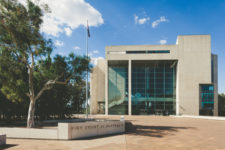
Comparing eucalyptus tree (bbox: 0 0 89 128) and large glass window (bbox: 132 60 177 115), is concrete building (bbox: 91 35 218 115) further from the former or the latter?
eucalyptus tree (bbox: 0 0 89 128)

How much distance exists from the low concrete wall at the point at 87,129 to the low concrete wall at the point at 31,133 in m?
0.59

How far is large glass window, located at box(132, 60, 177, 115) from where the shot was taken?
35.0 meters

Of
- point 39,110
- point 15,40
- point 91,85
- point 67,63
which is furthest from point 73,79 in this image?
point 91,85

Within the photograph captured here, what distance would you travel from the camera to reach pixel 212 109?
32750mm

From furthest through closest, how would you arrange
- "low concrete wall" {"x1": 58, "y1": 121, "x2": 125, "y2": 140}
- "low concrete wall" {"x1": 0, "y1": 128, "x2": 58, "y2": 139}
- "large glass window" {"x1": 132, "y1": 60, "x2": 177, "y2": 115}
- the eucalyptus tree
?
"large glass window" {"x1": 132, "y1": 60, "x2": 177, "y2": 115}
the eucalyptus tree
"low concrete wall" {"x1": 0, "y1": 128, "x2": 58, "y2": 139}
"low concrete wall" {"x1": 58, "y1": 121, "x2": 125, "y2": 140}

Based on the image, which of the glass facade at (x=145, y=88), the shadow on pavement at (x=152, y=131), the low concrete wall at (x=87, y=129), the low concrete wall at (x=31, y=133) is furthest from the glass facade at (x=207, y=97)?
the low concrete wall at (x=31, y=133)

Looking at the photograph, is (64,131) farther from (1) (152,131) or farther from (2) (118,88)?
(2) (118,88)

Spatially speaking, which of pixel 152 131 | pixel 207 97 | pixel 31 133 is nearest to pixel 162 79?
pixel 207 97

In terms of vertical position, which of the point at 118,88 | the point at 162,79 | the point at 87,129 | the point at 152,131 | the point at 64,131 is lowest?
the point at 152,131

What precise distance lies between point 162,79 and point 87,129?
94.4ft

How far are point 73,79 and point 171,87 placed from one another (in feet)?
90.1

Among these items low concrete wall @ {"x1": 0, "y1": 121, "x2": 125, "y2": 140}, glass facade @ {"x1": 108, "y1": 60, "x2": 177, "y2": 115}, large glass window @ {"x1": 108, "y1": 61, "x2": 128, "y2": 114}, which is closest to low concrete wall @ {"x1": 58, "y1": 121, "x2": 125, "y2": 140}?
low concrete wall @ {"x1": 0, "y1": 121, "x2": 125, "y2": 140}

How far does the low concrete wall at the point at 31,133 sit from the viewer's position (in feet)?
33.7

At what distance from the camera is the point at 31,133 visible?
10508 millimetres
